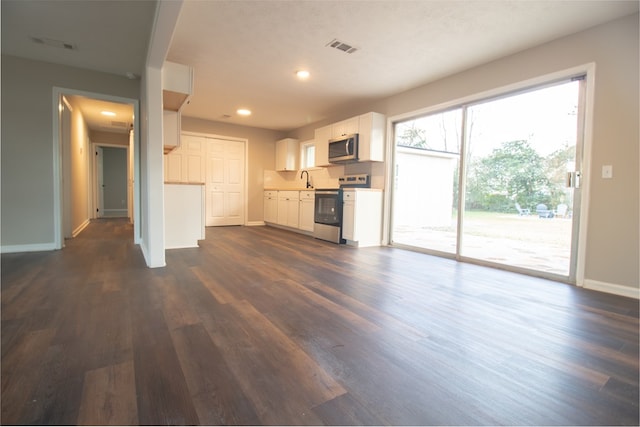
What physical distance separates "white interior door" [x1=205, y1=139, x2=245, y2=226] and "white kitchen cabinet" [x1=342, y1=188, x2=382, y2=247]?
3245mm

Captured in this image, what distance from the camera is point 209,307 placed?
2.07 meters

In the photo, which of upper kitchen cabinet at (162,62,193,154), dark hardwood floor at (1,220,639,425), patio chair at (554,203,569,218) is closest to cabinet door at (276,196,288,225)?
upper kitchen cabinet at (162,62,193,154)

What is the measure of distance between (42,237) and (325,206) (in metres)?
4.02

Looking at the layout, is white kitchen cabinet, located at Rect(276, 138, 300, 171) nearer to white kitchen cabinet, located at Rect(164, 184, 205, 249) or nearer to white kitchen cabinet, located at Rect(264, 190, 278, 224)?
white kitchen cabinet, located at Rect(264, 190, 278, 224)

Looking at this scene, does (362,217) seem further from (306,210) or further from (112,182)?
(112,182)

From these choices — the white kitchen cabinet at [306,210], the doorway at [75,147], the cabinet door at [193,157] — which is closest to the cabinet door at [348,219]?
the white kitchen cabinet at [306,210]

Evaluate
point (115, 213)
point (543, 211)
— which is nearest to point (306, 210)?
point (543, 211)

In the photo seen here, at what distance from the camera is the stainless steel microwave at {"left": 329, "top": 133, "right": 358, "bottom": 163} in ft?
16.6

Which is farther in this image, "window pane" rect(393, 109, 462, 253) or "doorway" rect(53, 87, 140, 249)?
"window pane" rect(393, 109, 462, 253)

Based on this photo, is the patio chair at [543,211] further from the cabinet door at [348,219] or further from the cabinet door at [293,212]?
the cabinet door at [293,212]

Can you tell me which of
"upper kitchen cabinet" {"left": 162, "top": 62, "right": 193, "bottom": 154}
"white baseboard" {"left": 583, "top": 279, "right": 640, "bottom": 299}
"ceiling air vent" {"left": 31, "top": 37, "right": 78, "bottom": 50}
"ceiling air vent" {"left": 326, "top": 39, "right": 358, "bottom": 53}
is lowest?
"white baseboard" {"left": 583, "top": 279, "right": 640, "bottom": 299}

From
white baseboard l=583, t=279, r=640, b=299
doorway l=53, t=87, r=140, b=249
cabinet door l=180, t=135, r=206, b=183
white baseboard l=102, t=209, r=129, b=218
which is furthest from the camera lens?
white baseboard l=102, t=209, r=129, b=218

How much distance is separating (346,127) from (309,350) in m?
4.42

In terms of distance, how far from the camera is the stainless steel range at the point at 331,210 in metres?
5.05
